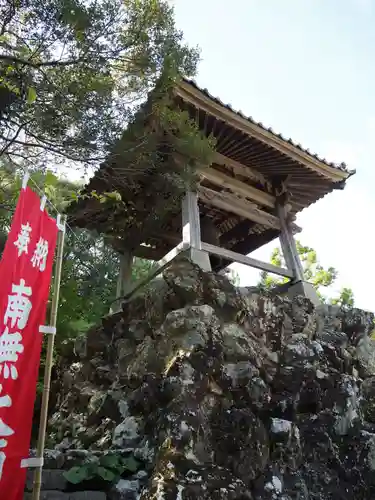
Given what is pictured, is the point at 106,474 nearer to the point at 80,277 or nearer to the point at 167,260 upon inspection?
the point at 167,260

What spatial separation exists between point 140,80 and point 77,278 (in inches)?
333

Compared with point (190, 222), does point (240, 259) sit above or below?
below

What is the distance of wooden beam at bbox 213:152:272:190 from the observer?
7.43 m

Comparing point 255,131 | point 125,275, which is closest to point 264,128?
point 255,131

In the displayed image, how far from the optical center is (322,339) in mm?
6781

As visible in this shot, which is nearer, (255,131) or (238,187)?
(255,131)

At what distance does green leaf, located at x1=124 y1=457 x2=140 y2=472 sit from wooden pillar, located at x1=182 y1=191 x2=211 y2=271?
276 centimetres

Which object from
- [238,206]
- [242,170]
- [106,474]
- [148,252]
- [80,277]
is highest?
[242,170]

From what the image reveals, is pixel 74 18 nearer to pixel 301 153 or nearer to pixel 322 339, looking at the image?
pixel 301 153

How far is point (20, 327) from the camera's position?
3.04 metres

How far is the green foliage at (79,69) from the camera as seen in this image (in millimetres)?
4391

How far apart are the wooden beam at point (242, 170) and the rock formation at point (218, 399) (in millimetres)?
2582

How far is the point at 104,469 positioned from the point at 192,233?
11.5ft

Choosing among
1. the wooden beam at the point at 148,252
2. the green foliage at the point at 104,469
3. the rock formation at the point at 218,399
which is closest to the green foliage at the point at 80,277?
the rock formation at the point at 218,399
